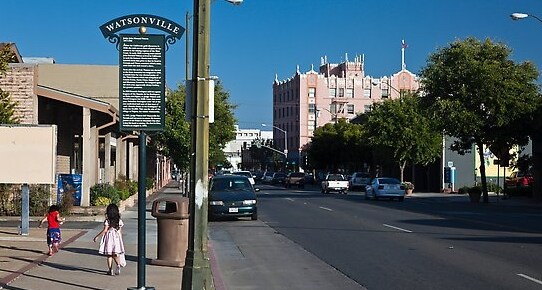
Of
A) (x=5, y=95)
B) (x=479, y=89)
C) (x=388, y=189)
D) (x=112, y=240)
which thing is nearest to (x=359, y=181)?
(x=388, y=189)

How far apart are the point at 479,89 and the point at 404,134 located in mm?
18255

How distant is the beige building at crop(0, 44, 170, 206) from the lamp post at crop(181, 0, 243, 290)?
1382cm

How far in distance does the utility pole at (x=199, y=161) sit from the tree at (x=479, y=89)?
103ft

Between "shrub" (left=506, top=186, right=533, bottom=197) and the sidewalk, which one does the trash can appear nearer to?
the sidewalk

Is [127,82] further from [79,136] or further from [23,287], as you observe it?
[79,136]

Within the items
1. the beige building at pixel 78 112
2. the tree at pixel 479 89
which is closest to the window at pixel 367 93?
the beige building at pixel 78 112

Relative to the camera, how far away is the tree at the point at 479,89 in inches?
1582

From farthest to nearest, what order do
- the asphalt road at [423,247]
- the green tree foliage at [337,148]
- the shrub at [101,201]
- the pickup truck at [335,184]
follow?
the green tree foliage at [337,148] → the pickup truck at [335,184] → the shrub at [101,201] → the asphalt road at [423,247]

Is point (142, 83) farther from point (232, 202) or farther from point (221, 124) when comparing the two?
point (221, 124)

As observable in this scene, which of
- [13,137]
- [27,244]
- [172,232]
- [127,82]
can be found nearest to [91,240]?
[27,244]

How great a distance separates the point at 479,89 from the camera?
4050 cm

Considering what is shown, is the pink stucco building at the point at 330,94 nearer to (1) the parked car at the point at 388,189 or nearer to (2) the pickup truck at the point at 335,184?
(2) the pickup truck at the point at 335,184

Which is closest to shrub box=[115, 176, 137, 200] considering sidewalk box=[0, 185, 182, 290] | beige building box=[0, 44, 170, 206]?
beige building box=[0, 44, 170, 206]

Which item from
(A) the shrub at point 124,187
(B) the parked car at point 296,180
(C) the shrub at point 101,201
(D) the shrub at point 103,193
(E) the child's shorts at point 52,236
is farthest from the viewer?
(B) the parked car at point 296,180
